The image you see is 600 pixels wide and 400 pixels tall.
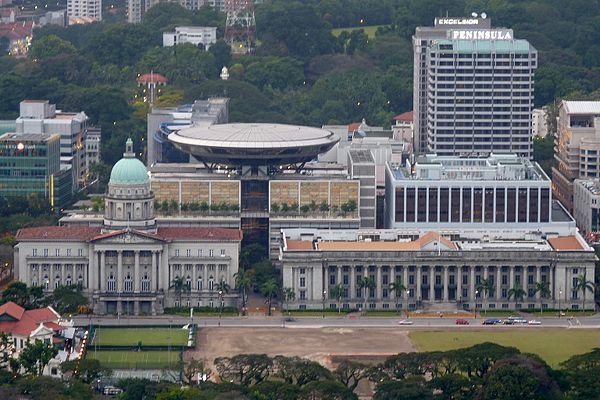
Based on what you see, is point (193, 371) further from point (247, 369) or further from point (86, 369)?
point (86, 369)

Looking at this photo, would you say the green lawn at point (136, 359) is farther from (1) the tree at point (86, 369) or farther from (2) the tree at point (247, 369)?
(2) the tree at point (247, 369)

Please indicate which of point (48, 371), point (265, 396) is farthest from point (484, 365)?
point (48, 371)

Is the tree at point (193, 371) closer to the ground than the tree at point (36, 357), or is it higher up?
closer to the ground

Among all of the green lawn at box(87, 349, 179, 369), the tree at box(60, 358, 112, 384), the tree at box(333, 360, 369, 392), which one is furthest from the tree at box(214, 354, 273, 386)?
the tree at box(60, 358, 112, 384)

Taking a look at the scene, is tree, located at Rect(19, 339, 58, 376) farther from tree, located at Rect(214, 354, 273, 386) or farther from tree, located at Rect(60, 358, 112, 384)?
tree, located at Rect(214, 354, 273, 386)

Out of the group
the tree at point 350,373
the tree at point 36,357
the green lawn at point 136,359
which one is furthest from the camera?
the green lawn at point 136,359

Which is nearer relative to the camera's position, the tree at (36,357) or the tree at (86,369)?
the tree at (86,369)

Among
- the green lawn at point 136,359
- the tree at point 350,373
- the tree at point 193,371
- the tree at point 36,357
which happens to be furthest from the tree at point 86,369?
the tree at point 350,373

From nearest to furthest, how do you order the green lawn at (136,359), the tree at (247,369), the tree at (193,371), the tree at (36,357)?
the tree at (247,369)
the tree at (193,371)
the tree at (36,357)
the green lawn at (136,359)
